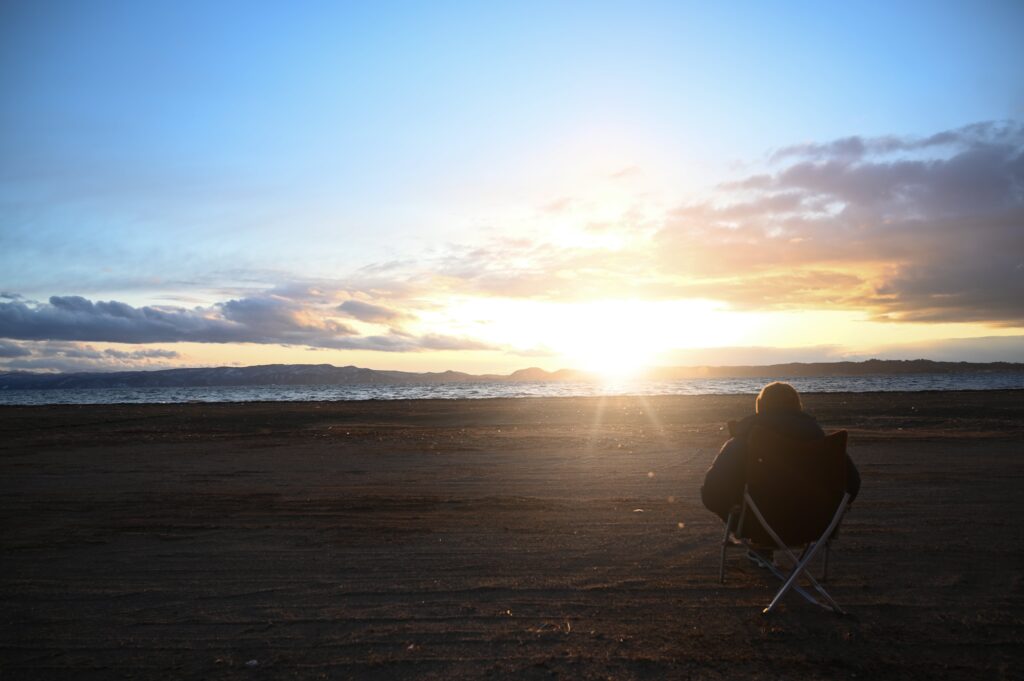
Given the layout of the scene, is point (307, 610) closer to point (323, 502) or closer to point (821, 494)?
point (821, 494)

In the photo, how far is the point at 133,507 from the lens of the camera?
28.8 ft

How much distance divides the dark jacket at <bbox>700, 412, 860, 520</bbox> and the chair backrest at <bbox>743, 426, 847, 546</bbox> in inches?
6.4

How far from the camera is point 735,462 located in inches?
190

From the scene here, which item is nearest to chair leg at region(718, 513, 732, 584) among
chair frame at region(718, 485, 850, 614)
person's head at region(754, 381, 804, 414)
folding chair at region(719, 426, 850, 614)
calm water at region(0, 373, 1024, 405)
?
chair frame at region(718, 485, 850, 614)

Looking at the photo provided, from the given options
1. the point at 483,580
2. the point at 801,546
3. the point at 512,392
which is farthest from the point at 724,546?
the point at 512,392

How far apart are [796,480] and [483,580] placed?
8.23 feet

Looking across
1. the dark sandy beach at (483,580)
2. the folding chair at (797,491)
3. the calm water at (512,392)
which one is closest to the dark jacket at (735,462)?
the folding chair at (797,491)

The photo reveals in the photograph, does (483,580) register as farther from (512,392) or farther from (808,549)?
(512,392)

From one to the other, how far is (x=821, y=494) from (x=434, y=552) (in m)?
3.44

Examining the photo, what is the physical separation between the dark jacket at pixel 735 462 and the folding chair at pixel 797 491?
123mm

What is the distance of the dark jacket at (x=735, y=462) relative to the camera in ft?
15.3

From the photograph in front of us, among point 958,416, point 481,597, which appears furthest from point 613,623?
point 958,416

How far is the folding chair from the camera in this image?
4413 millimetres

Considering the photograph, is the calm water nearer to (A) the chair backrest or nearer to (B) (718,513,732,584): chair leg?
(B) (718,513,732,584): chair leg
